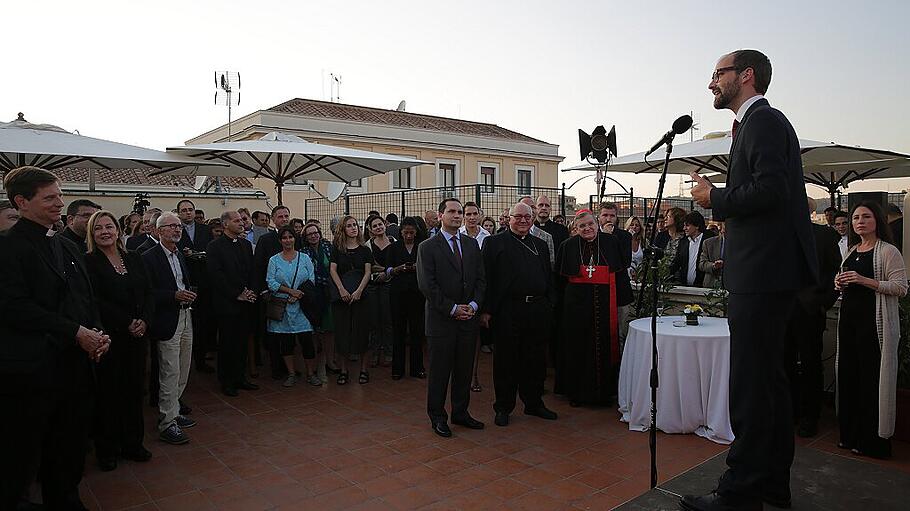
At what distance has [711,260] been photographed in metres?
6.50

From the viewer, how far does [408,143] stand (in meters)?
26.0

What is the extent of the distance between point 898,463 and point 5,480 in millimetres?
5535

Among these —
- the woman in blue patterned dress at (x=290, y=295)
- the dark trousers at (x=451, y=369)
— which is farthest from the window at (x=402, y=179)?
the dark trousers at (x=451, y=369)

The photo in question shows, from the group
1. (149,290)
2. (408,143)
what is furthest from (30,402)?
(408,143)

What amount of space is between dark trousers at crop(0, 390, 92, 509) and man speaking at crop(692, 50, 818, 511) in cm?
345

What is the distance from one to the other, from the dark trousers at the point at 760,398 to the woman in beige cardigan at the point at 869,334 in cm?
208

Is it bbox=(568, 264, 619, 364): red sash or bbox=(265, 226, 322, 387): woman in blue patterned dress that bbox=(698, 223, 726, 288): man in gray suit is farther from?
bbox=(265, 226, 322, 387): woman in blue patterned dress

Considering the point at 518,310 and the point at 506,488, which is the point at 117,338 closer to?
the point at 506,488

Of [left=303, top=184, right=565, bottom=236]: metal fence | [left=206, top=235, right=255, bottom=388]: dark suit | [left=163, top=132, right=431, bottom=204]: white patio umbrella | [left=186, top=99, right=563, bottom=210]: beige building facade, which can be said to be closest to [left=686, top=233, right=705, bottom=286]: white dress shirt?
[left=163, top=132, right=431, bottom=204]: white patio umbrella

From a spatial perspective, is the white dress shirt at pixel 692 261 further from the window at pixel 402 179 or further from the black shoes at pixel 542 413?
the window at pixel 402 179

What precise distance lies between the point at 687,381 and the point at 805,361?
1.03 metres

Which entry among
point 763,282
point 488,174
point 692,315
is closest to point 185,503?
point 763,282

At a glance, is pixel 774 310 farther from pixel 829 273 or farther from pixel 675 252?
pixel 675 252

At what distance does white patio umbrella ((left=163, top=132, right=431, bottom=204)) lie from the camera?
8445mm
